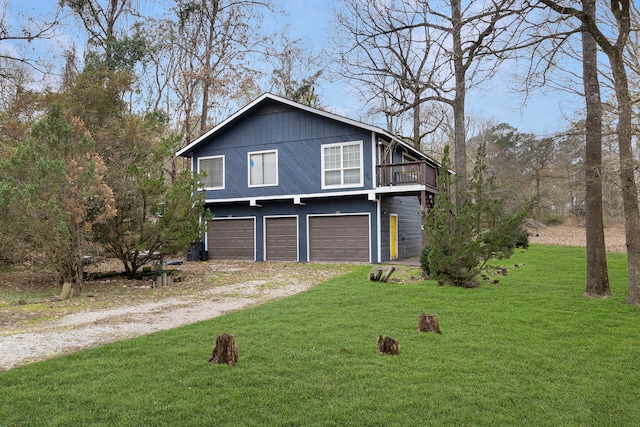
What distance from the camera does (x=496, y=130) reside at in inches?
1594

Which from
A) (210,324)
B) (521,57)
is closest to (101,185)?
(210,324)

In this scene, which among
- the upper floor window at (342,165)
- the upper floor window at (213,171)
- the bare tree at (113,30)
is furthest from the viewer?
the bare tree at (113,30)

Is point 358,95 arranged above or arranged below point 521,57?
above

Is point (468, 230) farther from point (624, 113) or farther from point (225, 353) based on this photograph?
point (225, 353)

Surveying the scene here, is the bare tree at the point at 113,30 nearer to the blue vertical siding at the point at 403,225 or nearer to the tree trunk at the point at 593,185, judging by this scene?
the blue vertical siding at the point at 403,225

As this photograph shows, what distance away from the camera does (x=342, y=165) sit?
51.8 ft

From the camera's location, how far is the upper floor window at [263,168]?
16969 mm

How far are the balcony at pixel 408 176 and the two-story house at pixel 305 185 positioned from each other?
4cm

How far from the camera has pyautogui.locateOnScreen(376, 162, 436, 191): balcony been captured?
48.0 feet

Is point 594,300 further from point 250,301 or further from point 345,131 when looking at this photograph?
point 345,131

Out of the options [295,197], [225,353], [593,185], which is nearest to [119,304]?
[225,353]

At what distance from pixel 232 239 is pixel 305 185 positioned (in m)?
4.28

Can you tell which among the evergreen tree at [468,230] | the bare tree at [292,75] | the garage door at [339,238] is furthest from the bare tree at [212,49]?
the evergreen tree at [468,230]

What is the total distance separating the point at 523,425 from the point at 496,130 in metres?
41.8
